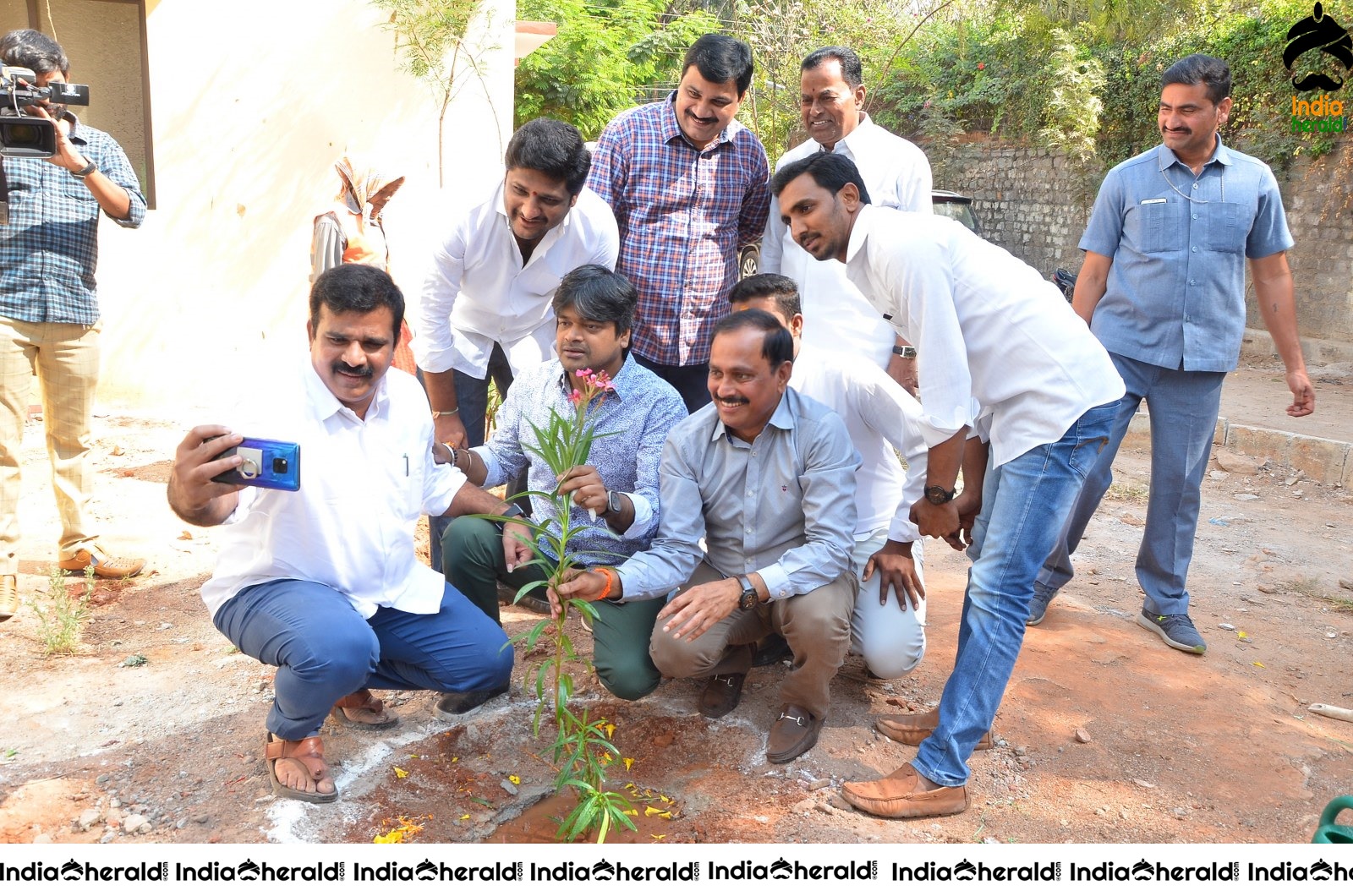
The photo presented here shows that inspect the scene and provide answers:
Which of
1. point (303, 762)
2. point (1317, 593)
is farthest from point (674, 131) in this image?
point (1317, 593)

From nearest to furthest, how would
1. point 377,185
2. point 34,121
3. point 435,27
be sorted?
point 34,121 < point 377,185 < point 435,27

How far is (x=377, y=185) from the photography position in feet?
22.5

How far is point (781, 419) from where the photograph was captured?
3.14m

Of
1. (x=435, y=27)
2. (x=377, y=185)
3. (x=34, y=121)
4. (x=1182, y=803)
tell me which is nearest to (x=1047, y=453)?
(x=1182, y=803)

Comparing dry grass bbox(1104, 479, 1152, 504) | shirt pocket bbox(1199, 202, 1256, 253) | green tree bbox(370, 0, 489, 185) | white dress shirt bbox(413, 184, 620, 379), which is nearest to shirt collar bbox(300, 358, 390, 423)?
white dress shirt bbox(413, 184, 620, 379)

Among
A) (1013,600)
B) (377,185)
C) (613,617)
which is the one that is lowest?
(613,617)

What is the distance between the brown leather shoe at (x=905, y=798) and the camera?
9.04 ft

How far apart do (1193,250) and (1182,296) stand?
0.62ft

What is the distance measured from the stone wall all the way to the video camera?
1103cm

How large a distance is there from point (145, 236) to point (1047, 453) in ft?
21.4

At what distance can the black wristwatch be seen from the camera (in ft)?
9.34

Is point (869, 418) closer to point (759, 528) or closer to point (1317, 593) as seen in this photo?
point (759, 528)

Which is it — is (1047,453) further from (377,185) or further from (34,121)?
(377,185)

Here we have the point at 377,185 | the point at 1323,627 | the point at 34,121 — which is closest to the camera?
the point at 34,121
